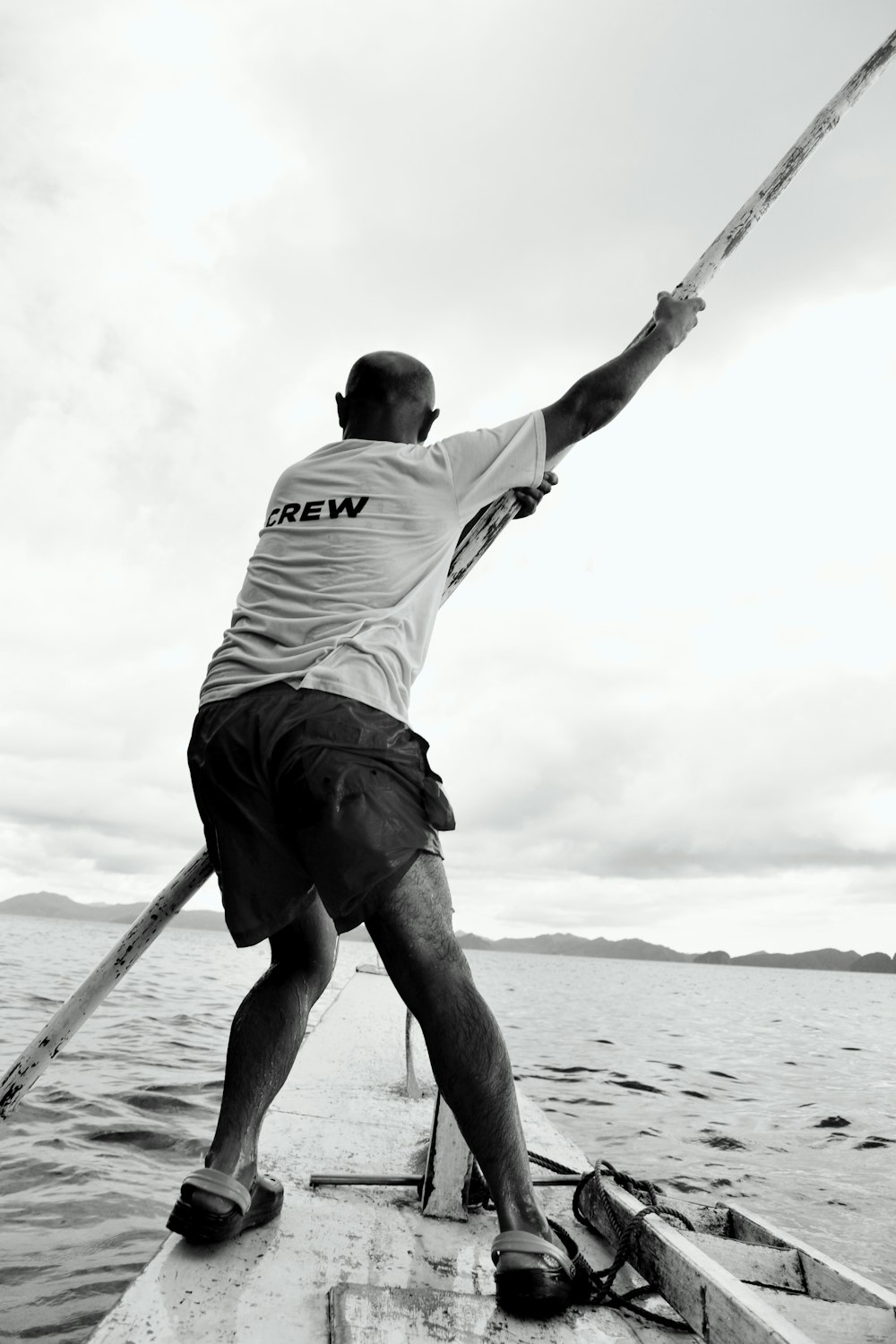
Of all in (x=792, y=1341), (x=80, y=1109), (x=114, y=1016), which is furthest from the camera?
(x=114, y=1016)

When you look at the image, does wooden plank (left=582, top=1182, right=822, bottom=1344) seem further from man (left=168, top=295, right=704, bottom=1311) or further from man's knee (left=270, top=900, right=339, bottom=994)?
man's knee (left=270, top=900, right=339, bottom=994)

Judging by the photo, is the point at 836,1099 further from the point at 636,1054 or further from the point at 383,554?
the point at 383,554

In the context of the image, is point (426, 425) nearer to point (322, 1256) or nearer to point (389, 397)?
point (389, 397)

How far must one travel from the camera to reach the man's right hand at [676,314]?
81.3 inches

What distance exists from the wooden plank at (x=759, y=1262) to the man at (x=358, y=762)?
0.80 meters

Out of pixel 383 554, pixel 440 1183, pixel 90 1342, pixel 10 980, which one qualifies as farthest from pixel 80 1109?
pixel 10 980

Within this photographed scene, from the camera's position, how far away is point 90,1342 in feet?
4.17

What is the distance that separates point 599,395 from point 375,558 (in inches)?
23.9

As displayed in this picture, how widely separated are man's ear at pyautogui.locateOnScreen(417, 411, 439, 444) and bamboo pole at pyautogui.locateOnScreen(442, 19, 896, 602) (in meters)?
0.30

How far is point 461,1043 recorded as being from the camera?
5.23 ft

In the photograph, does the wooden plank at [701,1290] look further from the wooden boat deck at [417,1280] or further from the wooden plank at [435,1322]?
the wooden plank at [435,1322]

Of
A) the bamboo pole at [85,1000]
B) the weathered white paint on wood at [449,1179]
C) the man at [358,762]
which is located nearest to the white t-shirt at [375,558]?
the man at [358,762]

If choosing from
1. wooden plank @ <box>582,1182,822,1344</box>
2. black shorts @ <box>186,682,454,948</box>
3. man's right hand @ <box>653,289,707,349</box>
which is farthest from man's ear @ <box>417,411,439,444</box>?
wooden plank @ <box>582,1182,822,1344</box>

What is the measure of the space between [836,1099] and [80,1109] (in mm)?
8437
